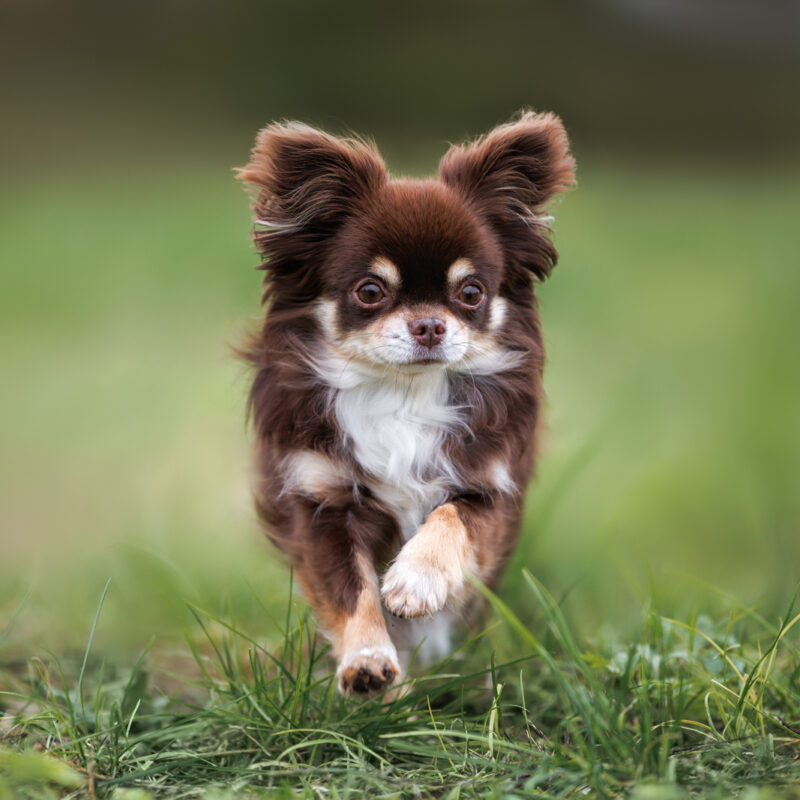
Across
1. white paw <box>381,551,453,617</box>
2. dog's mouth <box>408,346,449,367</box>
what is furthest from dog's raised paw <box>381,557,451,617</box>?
dog's mouth <box>408,346,449,367</box>

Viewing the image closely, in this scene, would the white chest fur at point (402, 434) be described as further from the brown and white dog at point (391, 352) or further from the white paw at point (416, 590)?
the white paw at point (416, 590)

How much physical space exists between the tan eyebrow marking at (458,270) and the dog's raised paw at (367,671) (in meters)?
1.07

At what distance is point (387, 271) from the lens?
2.88 metres

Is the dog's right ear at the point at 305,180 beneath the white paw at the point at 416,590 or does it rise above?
above

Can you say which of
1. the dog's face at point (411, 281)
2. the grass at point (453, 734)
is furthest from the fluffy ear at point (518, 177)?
the grass at point (453, 734)

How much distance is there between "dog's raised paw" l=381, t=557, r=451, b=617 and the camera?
2.72 m

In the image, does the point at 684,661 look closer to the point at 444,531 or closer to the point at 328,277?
the point at 444,531

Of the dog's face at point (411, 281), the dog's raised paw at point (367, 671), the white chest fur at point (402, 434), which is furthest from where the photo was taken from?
the white chest fur at point (402, 434)

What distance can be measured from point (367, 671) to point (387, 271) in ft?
3.69

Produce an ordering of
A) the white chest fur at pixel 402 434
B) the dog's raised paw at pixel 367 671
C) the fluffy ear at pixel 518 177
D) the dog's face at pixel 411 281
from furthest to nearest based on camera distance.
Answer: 1. the fluffy ear at pixel 518 177
2. the white chest fur at pixel 402 434
3. the dog's face at pixel 411 281
4. the dog's raised paw at pixel 367 671

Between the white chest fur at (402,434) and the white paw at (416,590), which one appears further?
the white chest fur at (402,434)

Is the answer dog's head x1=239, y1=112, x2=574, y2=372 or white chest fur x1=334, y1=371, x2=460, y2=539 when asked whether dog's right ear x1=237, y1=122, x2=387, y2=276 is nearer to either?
dog's head x1=239, y1=112, x2=574, y2=372

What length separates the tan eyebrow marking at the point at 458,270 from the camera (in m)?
2.90

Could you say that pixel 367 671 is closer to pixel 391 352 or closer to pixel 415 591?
pixel 415 591
